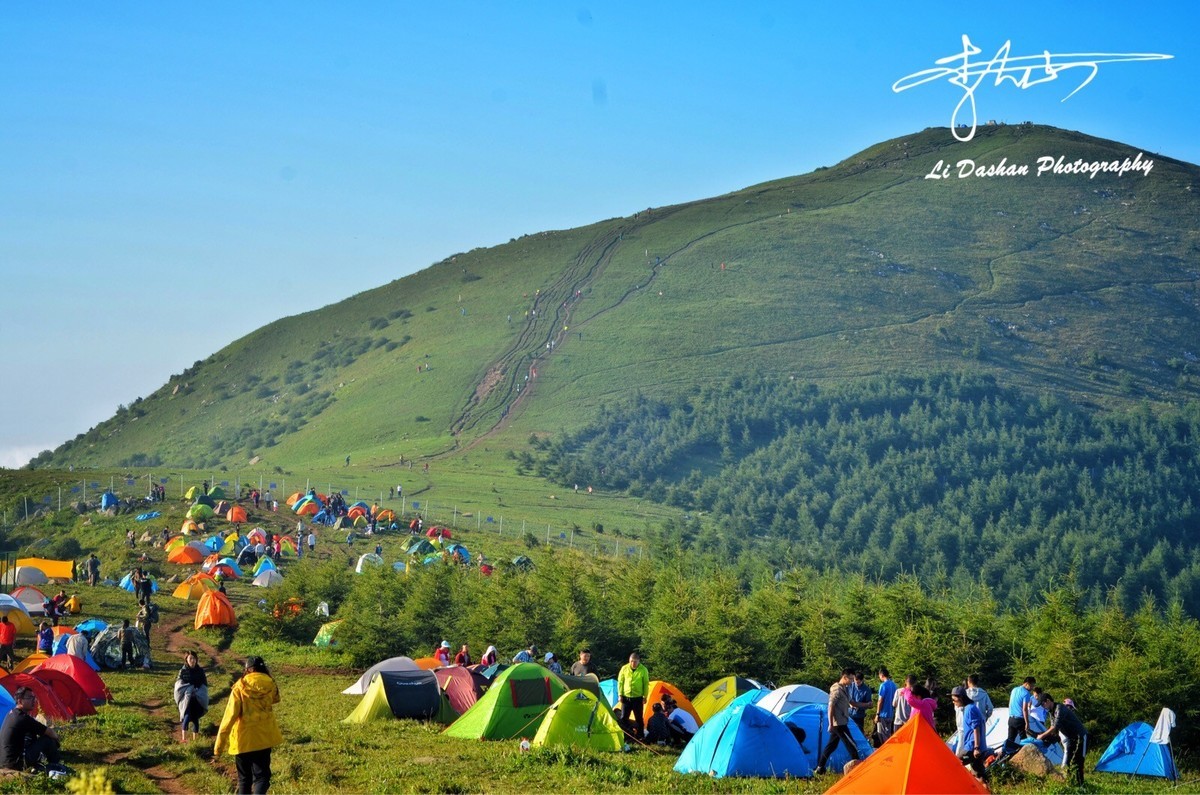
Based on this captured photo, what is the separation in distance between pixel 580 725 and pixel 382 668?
6721 mm

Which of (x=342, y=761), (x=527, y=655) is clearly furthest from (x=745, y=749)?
(x=527, y=655)

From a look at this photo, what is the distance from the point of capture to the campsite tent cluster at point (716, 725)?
46.7 feet

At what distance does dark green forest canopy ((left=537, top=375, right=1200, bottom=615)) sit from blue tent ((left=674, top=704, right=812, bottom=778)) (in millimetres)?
65769

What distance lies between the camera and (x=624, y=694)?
21.1m

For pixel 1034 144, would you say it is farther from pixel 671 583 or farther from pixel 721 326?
pixel 671 583

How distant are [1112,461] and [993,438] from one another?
1129 cm

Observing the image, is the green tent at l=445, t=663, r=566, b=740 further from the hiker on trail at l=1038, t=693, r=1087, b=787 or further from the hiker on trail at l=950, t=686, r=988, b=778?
the hiker on trail at l=1038, t=693, r=1087, b=787

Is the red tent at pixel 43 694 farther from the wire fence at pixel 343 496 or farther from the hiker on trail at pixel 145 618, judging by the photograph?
the wire fence at pixel 343 496

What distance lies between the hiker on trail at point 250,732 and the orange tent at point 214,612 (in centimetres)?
2574

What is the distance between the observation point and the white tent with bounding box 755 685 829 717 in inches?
861

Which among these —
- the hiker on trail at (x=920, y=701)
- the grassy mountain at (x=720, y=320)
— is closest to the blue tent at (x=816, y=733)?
the hiker on trail at (x=920, y=701)

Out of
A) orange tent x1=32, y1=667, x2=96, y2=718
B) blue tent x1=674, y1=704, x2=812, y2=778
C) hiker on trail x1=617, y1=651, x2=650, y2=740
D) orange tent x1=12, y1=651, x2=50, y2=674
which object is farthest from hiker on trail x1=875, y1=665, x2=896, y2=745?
orange tent x1=12, y1=651, x2=50, y2=674

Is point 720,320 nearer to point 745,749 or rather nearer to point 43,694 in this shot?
point 43,694

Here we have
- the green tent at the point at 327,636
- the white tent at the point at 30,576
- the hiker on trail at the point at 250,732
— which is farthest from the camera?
the white tent at the point at 30,576
